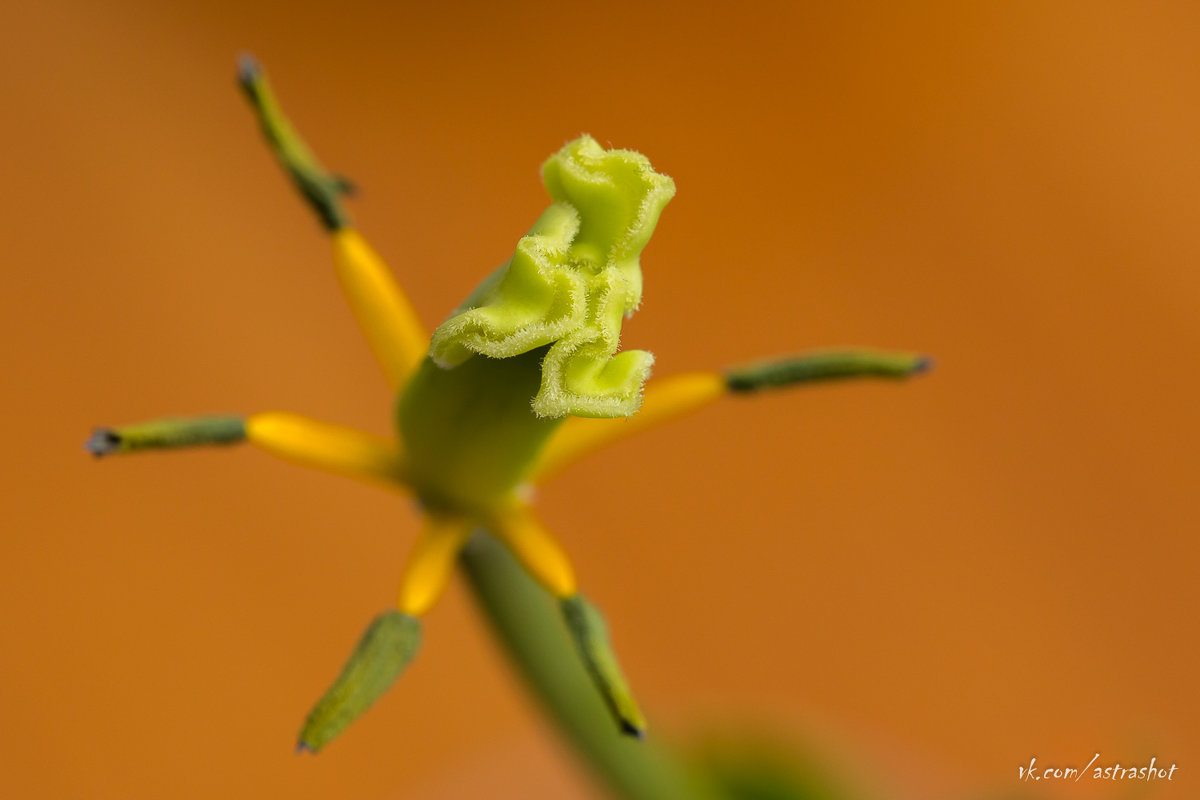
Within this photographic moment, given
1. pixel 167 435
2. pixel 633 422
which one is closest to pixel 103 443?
pixel 167 435

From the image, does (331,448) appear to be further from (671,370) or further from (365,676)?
(671,370)

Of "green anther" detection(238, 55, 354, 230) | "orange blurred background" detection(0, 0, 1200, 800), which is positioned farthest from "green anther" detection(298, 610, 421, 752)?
"orange blurred background" detection(0, 0, 1200, 800)

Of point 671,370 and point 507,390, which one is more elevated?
point 671,370

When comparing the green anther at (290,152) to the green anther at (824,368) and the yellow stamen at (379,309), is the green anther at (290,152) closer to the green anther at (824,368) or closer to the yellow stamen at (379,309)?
the yellow stamen at (379,309)

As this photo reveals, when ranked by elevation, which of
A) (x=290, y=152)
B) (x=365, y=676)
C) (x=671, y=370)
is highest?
(x=671, y=370)

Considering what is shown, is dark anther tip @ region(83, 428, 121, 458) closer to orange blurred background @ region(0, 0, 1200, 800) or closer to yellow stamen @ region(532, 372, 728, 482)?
yellow stamen @ region(532, 372, 728, 482)

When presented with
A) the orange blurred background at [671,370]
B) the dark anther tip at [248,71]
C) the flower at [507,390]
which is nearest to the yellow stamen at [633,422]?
the flower at [507,390]
